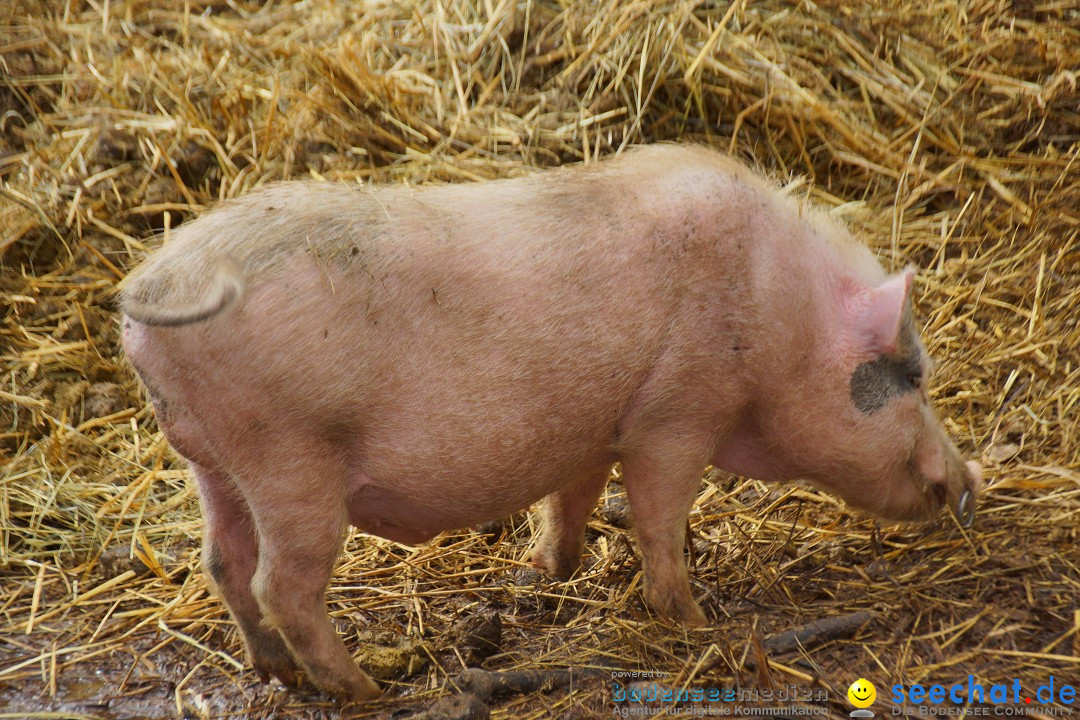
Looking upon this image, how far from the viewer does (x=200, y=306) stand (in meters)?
2.61

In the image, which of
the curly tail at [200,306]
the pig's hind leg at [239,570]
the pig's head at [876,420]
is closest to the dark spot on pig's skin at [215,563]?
the pig's hind leg at [239,570]

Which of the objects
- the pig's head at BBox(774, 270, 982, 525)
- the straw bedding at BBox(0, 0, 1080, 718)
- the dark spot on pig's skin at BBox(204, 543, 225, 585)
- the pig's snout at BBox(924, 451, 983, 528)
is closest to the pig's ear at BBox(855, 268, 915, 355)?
the pig's head at BBox(774, 270, 982, 525)

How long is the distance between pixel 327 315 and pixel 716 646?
1.46 metres

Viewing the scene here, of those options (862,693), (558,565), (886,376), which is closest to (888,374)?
(886,376)

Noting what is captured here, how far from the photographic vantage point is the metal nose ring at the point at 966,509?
3682 millimetres

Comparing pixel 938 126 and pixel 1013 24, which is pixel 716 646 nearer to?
pixel 938 126

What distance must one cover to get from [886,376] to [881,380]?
0.02 meters

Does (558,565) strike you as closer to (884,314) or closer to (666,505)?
(666,505)

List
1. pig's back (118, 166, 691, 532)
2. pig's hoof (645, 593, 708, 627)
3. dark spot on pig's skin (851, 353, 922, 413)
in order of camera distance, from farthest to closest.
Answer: pig's hoof (645, 593, 708, 627), dark spot on pig's skin (851, 353, 922, 413), pig's back (118, 166, 691, 532)

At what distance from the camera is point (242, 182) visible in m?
5.12

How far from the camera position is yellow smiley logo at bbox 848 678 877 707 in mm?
2910

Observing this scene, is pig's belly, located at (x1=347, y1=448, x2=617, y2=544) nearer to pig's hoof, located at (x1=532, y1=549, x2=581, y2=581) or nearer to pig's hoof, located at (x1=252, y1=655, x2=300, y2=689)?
pig's hoof, located at (x1=252, y1=655, x2=300, y2=689)

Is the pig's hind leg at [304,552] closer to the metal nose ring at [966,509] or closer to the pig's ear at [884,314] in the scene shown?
the pig's ear at [884,314]

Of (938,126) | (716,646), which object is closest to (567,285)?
(716,646)
